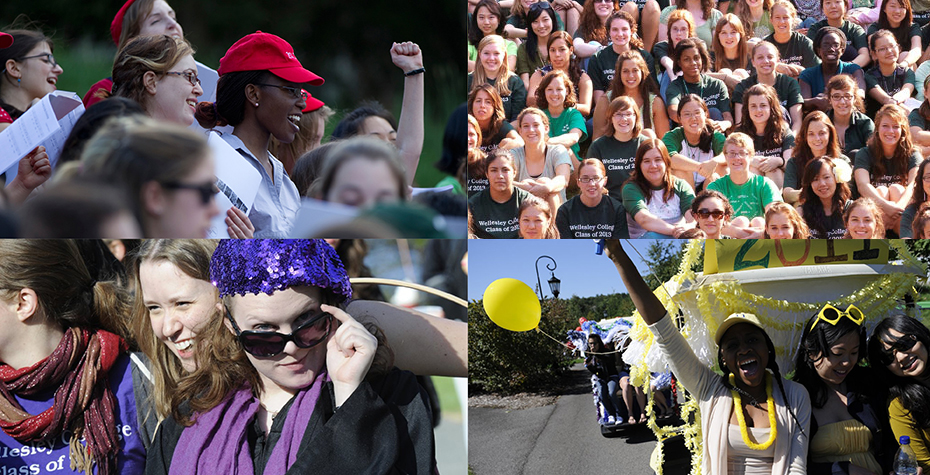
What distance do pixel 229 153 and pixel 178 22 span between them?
90 cm

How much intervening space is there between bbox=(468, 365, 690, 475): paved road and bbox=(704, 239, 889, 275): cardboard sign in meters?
1.10

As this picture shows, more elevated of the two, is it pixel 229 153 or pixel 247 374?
pixel 229 153

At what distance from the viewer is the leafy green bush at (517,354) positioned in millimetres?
5000

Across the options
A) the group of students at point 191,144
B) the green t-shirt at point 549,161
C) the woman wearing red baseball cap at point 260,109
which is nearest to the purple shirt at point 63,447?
the group of students at point 191,144

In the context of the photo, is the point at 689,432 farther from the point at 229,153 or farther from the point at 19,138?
the point at 19,138

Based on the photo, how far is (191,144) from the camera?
4.64 m

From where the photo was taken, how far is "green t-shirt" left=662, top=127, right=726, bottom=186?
5148 millimetres

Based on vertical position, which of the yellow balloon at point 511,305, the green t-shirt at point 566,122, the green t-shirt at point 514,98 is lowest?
the yellow balloon at point 511,305

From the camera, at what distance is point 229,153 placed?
15.2 ft

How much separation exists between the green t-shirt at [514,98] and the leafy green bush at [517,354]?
123cm

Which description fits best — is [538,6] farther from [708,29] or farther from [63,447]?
[63,447]

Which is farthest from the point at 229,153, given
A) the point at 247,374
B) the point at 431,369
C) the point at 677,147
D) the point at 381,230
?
the point at 677,147

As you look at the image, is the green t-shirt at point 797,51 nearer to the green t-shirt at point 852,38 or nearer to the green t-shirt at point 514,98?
the green t-shirt at point 852,38

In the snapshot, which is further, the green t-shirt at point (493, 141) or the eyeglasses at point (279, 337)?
the green t-shirt at point (493, 141)
